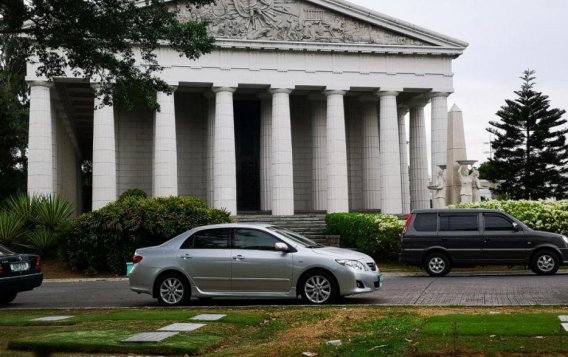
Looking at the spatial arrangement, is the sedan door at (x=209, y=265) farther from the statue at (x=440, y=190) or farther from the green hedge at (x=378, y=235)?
the statue at (x=440, y=190)

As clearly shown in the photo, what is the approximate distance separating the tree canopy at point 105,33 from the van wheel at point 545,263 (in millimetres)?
10419

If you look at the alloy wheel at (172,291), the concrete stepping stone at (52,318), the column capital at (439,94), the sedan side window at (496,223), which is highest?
the column capital at (439,94)

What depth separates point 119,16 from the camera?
16109 mm

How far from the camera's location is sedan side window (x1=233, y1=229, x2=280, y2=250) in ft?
46.7

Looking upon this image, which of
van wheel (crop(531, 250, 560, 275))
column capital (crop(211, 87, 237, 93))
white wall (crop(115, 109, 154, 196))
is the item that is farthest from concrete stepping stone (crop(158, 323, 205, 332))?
white wall (crop(115, 109, 154, 196))

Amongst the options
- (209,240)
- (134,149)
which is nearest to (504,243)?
(209,240)

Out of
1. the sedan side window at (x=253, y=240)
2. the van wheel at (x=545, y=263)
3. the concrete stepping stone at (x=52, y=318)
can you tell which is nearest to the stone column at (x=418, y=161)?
the van wheel at (x=545, y=263)

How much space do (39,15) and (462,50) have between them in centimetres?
2989

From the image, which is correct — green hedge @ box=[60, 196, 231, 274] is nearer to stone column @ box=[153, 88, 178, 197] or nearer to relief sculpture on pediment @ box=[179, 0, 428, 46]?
stone column @ box=[153, 88, 178, 197]

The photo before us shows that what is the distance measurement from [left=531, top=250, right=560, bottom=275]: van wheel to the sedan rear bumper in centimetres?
1279

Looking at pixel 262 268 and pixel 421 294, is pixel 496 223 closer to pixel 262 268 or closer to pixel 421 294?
pixel 421 294

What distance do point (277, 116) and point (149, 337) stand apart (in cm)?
3137

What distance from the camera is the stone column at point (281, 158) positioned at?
39.5 metres

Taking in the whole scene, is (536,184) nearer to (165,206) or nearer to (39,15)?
(165,206)
